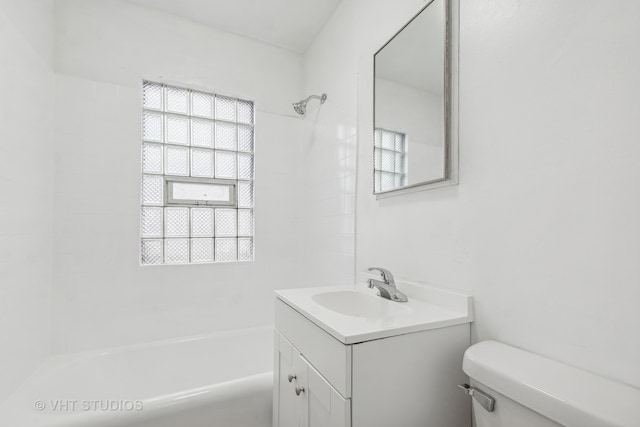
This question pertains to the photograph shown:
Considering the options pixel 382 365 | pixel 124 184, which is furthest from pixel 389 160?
pixel 124 184

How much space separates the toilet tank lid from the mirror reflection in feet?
1.99

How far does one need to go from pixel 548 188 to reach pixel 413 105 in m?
0.66

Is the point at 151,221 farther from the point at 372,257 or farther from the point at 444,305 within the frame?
the point at 444,305

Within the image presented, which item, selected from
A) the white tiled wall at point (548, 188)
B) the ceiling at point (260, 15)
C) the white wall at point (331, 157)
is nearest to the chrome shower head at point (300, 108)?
the white wall at point (331, 157)

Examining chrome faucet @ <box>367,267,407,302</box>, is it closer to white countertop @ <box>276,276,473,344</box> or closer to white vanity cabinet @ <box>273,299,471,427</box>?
white countertop @ <box>276,276,473,344</box>

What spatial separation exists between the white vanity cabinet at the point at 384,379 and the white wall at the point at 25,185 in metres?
1.40

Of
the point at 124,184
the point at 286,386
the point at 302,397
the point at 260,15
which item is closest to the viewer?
the point at 302,397

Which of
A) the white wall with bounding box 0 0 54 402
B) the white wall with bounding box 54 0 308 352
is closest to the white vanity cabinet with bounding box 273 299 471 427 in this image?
the white wall with bounding box 54 0 308 352

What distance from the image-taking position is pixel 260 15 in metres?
2.04

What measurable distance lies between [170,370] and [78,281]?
0.79 meters

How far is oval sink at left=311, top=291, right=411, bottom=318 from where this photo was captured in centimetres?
126

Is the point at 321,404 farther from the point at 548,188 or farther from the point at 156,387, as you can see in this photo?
the point at 156,387

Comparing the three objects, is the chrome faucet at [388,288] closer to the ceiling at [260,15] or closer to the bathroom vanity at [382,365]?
the bathroom vanity at [382,365]

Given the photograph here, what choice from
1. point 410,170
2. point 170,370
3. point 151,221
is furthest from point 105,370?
point 410,170
